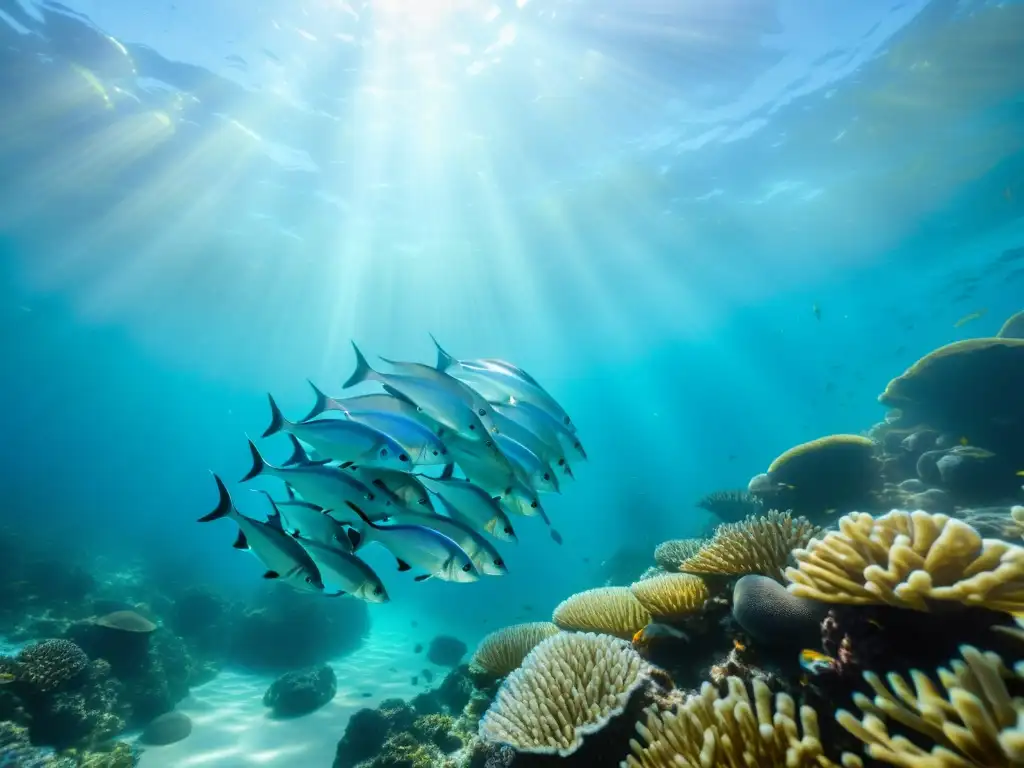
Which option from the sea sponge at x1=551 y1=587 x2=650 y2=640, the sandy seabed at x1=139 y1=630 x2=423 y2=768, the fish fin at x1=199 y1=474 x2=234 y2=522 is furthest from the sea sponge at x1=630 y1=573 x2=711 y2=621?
the sandy seabed at x1=139 y1=630 x2=423 y2=768

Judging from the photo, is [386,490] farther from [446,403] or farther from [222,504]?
[222,504]

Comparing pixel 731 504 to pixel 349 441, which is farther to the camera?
pixel 731 504

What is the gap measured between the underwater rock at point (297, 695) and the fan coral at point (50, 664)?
4694mm

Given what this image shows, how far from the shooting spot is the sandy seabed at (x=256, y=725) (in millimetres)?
9164

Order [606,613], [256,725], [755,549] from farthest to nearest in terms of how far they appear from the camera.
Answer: [256,725] < [606,613] < [755,549]

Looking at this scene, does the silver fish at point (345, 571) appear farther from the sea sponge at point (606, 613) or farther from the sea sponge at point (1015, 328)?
the sea sponge at point (1015, 328)

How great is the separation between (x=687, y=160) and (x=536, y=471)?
23546 mm

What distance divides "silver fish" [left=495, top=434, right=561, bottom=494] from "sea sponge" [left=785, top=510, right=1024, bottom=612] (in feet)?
5.72

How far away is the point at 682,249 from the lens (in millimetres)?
29125

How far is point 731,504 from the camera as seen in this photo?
42.0 ft

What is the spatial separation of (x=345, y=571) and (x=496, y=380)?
182cm

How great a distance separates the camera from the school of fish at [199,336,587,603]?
2939 millimetres

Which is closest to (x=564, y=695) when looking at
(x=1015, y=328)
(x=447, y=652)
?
(x=1015, y=328)

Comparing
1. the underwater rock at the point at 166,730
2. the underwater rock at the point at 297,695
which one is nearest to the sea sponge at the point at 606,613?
the underwater rock at the point at 166,730
